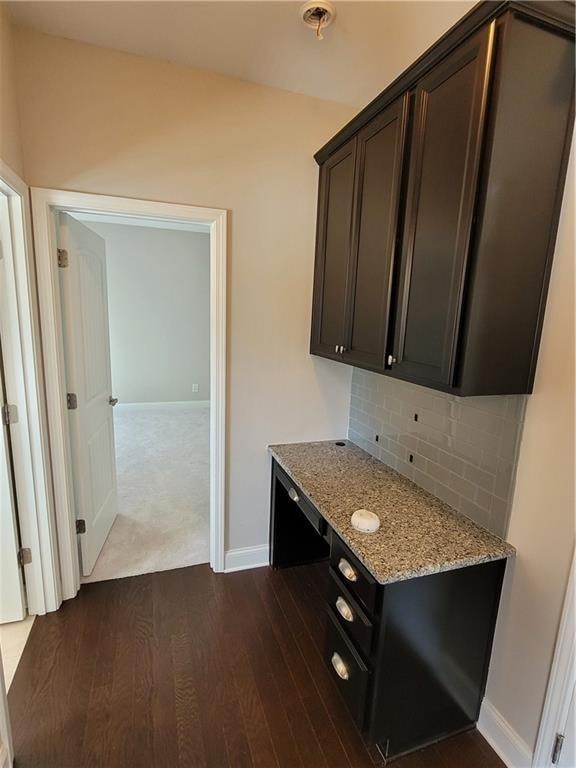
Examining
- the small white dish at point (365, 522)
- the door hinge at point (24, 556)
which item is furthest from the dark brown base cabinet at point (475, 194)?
the door hinge at point (24, 556)

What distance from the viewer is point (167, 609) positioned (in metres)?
2.10

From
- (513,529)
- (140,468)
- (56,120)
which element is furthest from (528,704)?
(140,468)

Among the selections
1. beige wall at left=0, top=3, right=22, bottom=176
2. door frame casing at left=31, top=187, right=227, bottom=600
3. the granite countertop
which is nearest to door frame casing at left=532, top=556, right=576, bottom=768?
the granite countertop

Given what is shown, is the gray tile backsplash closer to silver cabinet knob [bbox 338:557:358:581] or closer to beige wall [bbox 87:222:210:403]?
silver cabinet knob [bbox 338:557:358:581]

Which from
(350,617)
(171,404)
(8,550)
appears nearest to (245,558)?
(350,617)

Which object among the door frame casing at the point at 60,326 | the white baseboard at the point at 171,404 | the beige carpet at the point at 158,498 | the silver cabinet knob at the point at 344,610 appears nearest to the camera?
the silver cabinet knob at the point at 344,610

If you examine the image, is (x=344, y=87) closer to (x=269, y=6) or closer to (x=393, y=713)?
(x=269, y=6)

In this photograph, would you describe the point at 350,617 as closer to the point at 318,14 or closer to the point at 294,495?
the point at 294,495

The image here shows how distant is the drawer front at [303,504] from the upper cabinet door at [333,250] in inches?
28.7

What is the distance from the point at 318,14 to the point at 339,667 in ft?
8.47

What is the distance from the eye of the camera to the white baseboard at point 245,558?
2.41 m

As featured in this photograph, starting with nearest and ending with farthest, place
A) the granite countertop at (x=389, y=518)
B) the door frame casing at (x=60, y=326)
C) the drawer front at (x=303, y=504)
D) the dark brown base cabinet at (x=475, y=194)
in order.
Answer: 1. the dark brown base cabinet at (x=475, y=194)
2. the granite countertop at (x=389, y=518)
3. the drawer front at (x=303, y=504)
4. the door frame casing at (x=60, y=326)

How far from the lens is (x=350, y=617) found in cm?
141

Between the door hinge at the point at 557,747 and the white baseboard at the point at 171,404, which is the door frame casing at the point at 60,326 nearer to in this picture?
the door hinge at the point at 557,747
